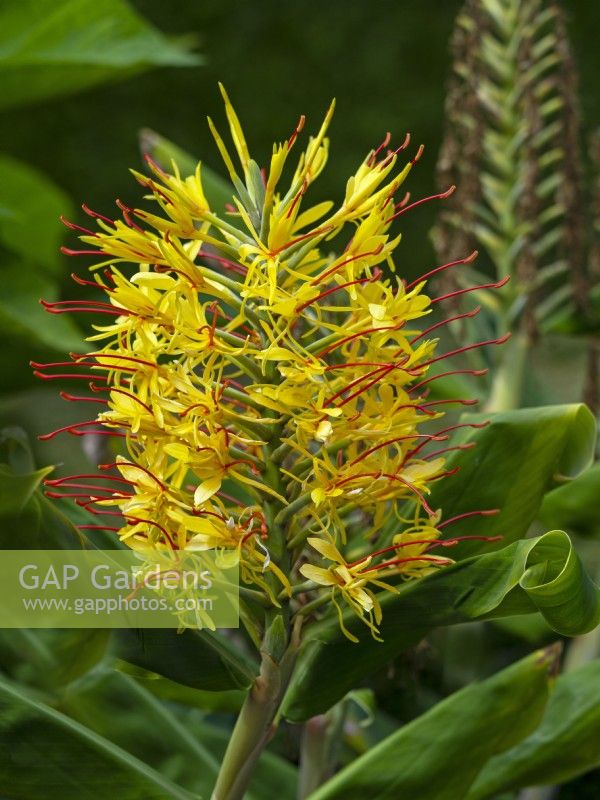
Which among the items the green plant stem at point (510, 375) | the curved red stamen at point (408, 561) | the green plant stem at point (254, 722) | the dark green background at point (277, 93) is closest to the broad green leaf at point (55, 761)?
the green plant stem at point (254, 722)

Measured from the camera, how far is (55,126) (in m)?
1.36

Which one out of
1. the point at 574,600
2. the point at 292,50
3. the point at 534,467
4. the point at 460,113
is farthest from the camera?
the point at 292,50

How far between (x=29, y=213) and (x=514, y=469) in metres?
0.62

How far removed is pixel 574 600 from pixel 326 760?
0.26 metres

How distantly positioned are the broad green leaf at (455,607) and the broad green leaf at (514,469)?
0.05 m

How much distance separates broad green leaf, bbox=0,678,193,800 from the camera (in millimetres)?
438

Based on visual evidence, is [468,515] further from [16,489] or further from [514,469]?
[16,489]

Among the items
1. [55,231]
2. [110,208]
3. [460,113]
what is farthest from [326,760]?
[110,208]

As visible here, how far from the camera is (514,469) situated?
497 mm

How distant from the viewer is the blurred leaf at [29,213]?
0.96m

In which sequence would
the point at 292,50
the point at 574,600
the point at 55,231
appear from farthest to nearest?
1. the point at 292,50
2. the point at 55,231
3. the point at 574,600

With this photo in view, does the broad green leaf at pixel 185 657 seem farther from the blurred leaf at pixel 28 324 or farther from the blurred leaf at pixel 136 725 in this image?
the blurred leaf at pixel 28 324

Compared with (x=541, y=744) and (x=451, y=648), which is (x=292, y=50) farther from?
(x=541, y=744)

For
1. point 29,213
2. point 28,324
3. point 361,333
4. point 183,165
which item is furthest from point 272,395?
point 29,213
